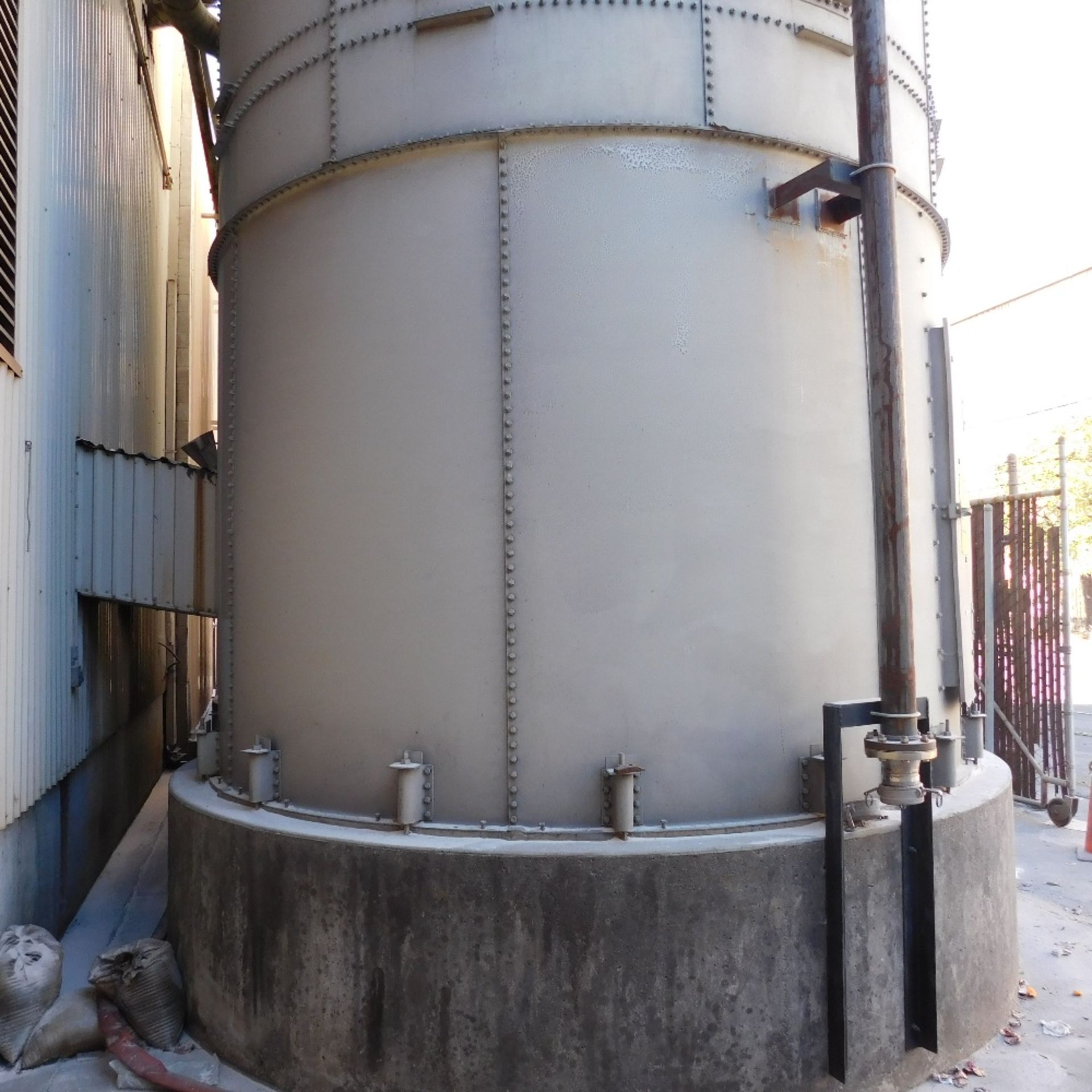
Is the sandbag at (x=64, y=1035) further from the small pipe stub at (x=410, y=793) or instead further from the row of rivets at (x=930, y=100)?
the row of rivets at (x=930, y=100)

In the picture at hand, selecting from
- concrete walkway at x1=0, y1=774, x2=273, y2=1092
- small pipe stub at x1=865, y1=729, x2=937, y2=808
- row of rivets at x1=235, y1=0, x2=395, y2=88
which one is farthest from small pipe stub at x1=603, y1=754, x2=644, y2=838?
row of rivets at x1=235, y1=0, x2=395, y2=88

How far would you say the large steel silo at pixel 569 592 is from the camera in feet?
15.0

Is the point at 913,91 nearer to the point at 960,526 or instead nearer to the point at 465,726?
the point at 960,526

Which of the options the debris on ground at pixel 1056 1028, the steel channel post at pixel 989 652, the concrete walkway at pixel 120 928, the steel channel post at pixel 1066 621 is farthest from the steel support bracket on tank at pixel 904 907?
the steel channel post at pixel 989 652

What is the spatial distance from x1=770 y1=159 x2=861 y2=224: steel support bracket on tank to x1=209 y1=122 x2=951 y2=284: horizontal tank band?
27 centimetres

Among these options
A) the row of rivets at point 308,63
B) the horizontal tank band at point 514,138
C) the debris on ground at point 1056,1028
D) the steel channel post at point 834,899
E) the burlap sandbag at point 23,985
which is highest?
the row of rivets at point 308,63

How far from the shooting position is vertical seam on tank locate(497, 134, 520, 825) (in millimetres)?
4902

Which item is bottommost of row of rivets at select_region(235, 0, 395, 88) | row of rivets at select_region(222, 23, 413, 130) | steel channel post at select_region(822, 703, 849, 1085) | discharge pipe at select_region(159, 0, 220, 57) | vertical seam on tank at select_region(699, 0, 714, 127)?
steel channel post at select_region(822, 703, 849, 1085)

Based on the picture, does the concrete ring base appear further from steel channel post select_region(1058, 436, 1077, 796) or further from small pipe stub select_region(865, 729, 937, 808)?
steel channel post select_region(1058, 436, 1077, 796)

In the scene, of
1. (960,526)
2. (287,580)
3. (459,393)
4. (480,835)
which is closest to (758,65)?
(459,393)

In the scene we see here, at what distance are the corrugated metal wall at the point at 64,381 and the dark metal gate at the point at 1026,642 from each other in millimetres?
9679

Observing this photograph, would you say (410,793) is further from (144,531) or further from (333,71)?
(333,71)

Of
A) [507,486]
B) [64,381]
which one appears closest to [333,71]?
[507,486]

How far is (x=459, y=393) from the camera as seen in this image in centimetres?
510
